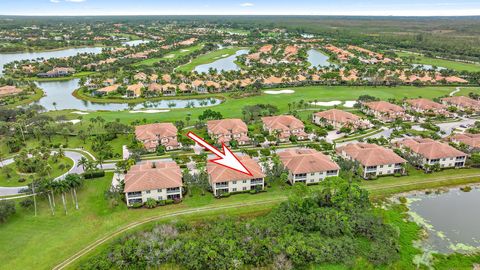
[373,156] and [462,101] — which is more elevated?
[462,101]

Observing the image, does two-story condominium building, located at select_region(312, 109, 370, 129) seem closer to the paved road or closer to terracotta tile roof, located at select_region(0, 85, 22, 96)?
the paved road

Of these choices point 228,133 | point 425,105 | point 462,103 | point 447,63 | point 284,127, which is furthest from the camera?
point 447,63

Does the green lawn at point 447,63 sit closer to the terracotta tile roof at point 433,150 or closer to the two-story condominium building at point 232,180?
the terracotta tile roof at point 433,150

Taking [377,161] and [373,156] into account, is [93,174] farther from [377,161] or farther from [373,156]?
[377,161]

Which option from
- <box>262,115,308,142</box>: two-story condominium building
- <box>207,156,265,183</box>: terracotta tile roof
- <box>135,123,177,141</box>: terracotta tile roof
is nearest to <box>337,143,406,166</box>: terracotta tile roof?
<box>262,115,308,142</box>: two-story condominium building

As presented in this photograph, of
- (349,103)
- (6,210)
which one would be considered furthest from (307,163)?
(349,103)
